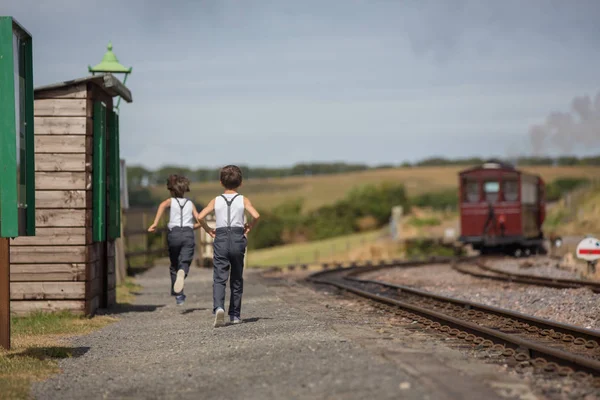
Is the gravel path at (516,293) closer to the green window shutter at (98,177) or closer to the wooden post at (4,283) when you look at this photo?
the green window shutter at (98,177)

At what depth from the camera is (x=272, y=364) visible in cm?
775

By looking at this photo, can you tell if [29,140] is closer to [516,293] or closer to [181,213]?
[181,213]

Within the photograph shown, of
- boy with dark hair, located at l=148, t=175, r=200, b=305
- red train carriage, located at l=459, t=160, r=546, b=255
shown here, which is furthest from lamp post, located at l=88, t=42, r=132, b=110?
red train carriage, located at l=459, t=160, r=546, b=255

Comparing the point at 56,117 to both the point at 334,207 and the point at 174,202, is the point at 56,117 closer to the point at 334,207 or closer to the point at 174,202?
the point at 174,202

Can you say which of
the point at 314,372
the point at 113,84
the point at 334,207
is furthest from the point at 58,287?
the point at 334,207

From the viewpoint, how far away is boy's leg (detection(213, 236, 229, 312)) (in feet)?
35.2

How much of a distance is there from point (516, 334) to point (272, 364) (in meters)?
3.72

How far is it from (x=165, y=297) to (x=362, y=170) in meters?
122

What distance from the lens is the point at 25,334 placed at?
38.1 feet

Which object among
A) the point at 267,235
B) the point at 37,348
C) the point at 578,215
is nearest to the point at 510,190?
the point at 578,215

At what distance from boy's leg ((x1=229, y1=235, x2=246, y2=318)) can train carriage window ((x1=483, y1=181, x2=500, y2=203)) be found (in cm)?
2505

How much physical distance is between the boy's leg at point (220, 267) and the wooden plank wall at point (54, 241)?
3.20 meters

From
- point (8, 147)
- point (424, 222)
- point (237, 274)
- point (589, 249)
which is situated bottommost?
point (424, 222)

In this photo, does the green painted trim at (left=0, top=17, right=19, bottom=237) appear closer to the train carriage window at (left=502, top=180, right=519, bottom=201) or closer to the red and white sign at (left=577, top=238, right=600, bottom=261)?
the red and white sign at (left=577, top=238, right=600, bottom=261)
